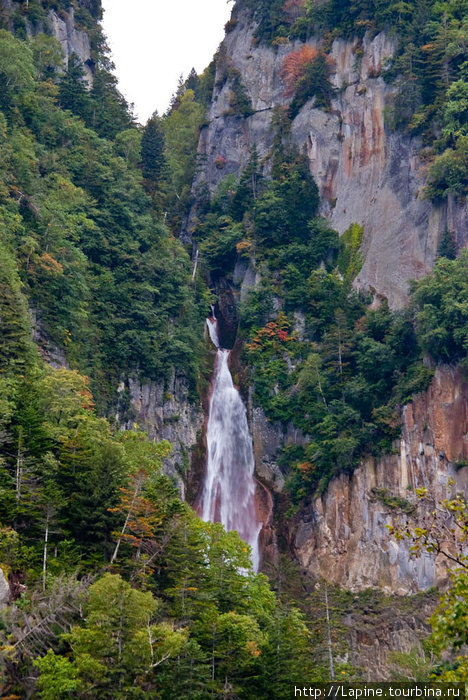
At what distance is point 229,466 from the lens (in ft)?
142

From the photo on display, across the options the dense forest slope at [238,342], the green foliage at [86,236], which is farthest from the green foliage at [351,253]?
the green foliage at [86,236]

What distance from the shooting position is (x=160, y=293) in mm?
44219

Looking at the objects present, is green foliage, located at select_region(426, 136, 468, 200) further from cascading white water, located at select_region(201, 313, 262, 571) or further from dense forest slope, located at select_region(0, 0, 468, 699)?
cascading white water, located at select_region(201, 313, 262, 571)

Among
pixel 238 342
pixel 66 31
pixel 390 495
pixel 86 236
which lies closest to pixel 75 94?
pixel 66 31

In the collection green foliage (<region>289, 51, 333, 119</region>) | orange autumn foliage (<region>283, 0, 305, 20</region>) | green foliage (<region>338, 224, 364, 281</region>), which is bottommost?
green foliage (<region>338, 224, 364, 281</region>)

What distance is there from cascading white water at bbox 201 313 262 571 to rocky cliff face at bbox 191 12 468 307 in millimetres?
10046

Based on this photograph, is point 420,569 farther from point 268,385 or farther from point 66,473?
point 66,473

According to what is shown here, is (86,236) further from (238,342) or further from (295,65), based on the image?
(295,65)

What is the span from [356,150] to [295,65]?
29.0ft

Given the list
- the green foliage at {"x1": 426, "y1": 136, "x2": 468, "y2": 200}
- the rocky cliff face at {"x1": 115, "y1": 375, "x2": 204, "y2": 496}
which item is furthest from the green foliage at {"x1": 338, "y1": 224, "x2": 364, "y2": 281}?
the rocky cliff face at {"x1": 115, "y1": 375, "x2": 204, "y2": 496}

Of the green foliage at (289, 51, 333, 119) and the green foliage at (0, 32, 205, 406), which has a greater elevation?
the green foliage at (289, 51, 333, 119)

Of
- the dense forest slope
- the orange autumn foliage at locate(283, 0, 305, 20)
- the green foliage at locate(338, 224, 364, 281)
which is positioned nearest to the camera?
the dense forest slope

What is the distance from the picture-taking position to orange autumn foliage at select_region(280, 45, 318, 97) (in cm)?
5322

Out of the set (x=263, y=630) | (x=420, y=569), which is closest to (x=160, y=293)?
(x=420, y=569)
